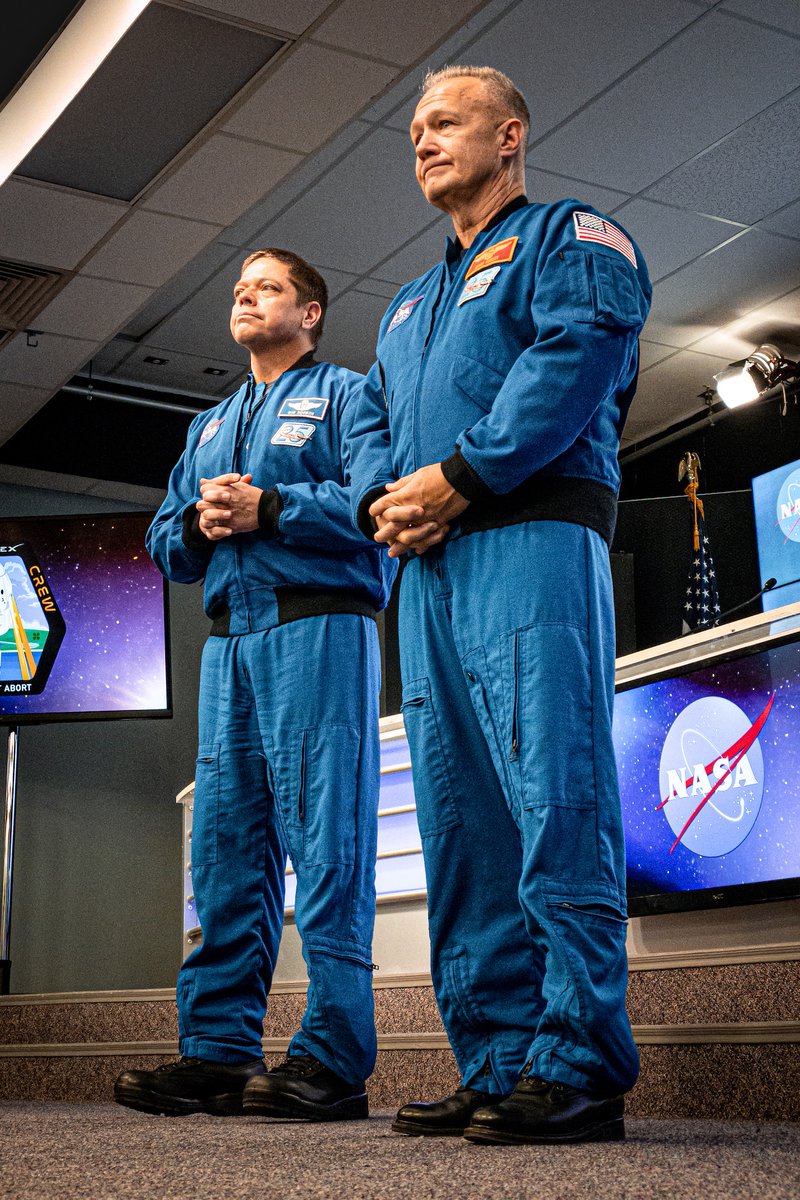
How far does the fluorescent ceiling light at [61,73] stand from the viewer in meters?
3.74

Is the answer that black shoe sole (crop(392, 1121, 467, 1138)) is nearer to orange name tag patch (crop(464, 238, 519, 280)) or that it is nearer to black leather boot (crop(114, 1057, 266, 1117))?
black leather boot (crop(114, 1057, 266, 1117))

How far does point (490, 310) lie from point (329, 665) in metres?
0.59

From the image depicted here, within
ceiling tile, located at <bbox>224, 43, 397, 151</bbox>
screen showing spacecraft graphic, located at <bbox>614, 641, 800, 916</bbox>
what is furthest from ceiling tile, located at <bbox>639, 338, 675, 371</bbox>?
screen showing spacecraft graphic, located at <bbox>614, 641, 800, 916</bbox>

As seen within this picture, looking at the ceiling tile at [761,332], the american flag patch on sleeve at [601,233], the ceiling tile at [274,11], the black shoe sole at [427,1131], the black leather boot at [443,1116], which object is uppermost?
the ceiling tile at [761,332]

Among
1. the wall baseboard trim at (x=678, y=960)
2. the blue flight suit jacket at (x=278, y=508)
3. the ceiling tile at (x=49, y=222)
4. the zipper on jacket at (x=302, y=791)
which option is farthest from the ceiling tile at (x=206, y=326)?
the zipper on jacket at (x=302, y=791)

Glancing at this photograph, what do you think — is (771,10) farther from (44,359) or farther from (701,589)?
(44,359)

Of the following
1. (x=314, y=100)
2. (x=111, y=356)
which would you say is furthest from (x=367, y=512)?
(x=111, y=356)

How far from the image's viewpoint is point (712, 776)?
2.09 m

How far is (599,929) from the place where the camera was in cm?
126

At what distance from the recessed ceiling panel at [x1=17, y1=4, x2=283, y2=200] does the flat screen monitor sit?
3.32 metres

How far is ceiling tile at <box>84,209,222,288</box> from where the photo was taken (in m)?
4.61

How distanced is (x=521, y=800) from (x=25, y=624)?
4.16 m

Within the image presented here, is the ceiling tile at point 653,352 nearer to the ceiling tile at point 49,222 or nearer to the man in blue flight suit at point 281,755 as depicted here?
the ceiling tile at point 49,222

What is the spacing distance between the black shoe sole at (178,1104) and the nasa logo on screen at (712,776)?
0.83m
